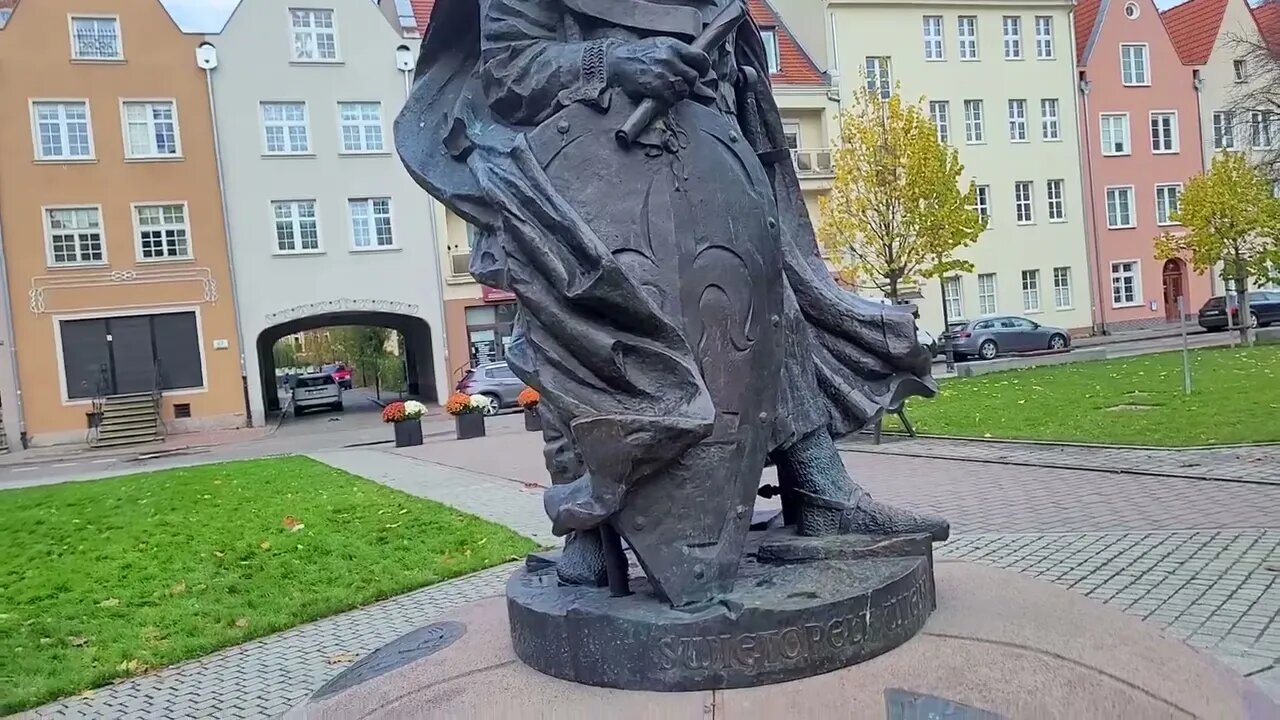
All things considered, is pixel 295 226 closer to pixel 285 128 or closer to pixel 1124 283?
pixel 285 128

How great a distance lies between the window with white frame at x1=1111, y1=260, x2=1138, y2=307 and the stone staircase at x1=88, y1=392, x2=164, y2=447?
32.9 meters

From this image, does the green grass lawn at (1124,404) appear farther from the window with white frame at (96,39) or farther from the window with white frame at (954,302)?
the window with white frame at (96,39)

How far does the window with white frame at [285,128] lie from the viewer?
30.2 metres

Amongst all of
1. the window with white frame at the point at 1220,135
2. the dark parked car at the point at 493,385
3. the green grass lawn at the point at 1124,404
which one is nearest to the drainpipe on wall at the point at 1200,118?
the window with white frame at the point at 1220,135

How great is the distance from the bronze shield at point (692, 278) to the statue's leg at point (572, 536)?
48cm

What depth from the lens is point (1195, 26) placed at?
144ft

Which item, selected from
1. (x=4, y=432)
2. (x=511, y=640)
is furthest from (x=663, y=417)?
(x=4, y=432)

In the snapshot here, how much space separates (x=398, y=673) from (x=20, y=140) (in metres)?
29.8

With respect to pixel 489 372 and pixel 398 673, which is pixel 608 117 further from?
pixel 489 372

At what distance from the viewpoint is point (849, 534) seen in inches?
153

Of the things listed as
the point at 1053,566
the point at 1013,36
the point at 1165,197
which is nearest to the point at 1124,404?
the point at 1053,566

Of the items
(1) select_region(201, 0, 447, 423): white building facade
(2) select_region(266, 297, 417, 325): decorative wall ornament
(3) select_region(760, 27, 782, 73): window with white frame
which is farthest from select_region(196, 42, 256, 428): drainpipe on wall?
(3) select_region(760, 27, 782, 73): window with white frame

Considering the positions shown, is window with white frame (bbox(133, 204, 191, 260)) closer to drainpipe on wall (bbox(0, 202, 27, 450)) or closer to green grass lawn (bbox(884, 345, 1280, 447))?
drainpipe on wall (bbox(0, 202, 27, 450))

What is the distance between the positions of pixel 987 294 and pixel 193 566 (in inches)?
1330
